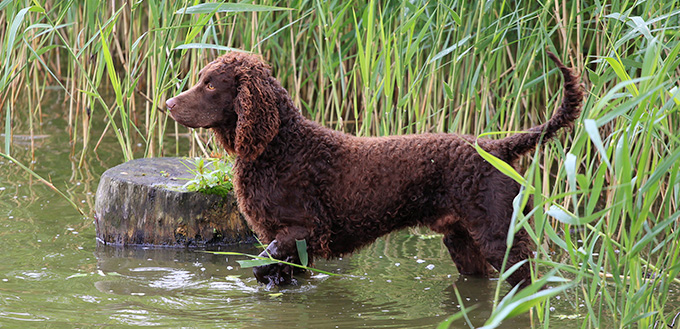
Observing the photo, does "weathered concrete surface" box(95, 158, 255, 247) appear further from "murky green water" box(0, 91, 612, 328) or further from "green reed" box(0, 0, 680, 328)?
"green reed" box(0, 0, 680, 328)

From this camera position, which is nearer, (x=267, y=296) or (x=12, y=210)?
(x=267, y=296)

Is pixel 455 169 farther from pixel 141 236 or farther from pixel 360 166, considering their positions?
pixel 141 236

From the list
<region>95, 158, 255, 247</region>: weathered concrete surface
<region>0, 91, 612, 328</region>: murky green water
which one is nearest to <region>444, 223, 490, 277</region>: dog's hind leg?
<region>0, 91, 612, 328</region>: murky green water

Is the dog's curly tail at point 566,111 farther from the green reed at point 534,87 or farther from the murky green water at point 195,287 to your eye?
the murky green water at point 195,287

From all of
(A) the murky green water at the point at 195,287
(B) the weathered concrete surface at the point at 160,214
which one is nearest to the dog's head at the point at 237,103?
(A) the murky green water at the point at 195,287

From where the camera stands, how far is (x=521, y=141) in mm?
3242

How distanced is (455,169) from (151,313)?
146cm

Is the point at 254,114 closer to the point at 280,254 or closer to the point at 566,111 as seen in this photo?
the point at 280,254

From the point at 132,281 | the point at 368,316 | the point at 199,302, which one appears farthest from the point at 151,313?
the point at 368,316

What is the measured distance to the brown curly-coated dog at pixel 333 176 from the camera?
10.8ft

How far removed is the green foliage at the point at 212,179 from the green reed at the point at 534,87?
0.21m

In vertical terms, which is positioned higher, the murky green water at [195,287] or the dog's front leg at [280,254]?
the dog's front leg at [280,254]

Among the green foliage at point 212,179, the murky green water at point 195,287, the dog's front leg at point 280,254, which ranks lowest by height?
the murky green water at point 195,287

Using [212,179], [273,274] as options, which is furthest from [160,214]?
[273,274]
